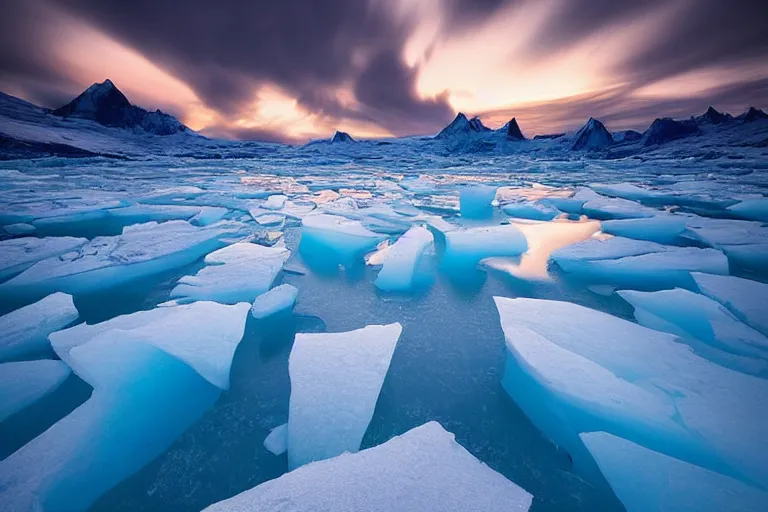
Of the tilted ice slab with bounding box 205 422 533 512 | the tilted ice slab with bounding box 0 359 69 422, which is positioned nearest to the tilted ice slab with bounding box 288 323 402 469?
the tilted ice slab with bounding box 205 422 533 512

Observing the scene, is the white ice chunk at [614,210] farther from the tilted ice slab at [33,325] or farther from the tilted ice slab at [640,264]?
the tilted ice slab at [33,325]

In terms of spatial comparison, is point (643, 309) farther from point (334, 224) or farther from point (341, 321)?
point (334, 224)

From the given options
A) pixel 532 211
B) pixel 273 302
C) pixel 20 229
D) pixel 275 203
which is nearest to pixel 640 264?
pixel 532 211

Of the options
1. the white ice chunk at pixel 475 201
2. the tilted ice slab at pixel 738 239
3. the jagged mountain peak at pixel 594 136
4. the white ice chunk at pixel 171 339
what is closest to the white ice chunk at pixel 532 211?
the white ice chunk at pixel 475 201

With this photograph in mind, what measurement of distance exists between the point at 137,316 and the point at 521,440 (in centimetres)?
220

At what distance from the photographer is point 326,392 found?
1.34 meters

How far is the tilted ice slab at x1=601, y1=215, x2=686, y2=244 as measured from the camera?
3701 mm

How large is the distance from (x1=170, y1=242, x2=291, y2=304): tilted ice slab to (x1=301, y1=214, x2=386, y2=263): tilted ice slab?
2.52 feet

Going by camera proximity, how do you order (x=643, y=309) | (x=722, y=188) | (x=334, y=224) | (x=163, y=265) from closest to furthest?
1. (x=643, y=309)
2. (x=163, y=265)
3. (x=334, y=224)
4. (x=722, y=188)

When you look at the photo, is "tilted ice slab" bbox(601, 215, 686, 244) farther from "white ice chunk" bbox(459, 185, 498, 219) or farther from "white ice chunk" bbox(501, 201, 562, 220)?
"white ice chunk" bbox(459, 185, 498, 219)

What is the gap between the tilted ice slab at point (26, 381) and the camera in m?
1.34

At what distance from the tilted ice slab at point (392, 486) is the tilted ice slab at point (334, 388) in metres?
0.23

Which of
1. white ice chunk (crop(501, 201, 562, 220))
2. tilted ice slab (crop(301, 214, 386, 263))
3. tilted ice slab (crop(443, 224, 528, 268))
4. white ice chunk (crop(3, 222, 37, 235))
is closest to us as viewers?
tilted ice slab (crop(443, 224, 528, 268))

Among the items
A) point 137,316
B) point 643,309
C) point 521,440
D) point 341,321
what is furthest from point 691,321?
point 137,316
